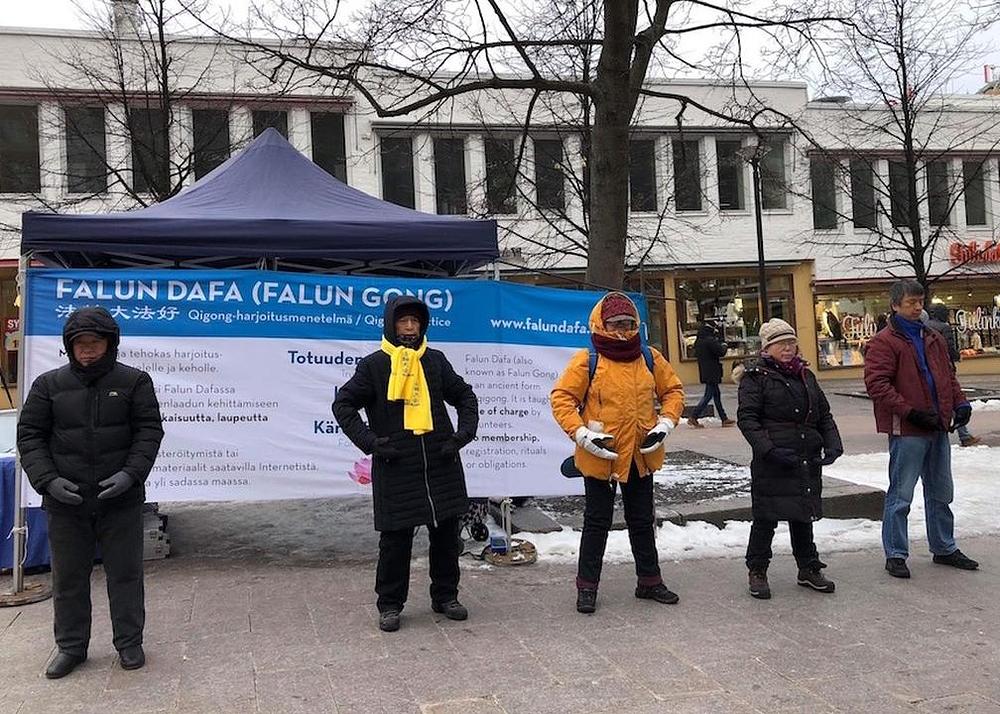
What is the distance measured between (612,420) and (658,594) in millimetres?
1133

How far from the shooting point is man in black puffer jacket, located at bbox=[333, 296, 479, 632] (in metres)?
4.63

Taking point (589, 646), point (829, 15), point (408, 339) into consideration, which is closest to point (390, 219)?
point (408, 339)

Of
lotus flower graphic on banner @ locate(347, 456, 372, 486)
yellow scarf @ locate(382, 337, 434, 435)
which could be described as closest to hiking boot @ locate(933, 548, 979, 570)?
yellow scarf @ locate(382, 337, 434, 435)

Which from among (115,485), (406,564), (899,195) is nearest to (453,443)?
(406,564)

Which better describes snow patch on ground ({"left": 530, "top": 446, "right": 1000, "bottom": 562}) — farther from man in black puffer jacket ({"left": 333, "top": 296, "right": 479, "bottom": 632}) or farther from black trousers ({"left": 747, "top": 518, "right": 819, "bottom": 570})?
man in black puffer jacket ({"left": 333, "top": 296, "right": 479, "bottom": 632})

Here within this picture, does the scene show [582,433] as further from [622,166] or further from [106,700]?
[622,166]

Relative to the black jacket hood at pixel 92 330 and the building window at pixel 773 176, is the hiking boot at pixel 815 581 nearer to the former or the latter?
the black jacket hood at pixel 92 330

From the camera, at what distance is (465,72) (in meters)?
9.18

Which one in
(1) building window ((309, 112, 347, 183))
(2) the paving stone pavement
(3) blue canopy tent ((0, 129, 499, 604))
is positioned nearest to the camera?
(2) the paving stone pavement

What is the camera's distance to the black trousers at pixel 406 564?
472cm

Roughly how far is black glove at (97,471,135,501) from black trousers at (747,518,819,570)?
11.8ft

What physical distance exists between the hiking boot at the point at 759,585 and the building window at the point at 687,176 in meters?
9.07

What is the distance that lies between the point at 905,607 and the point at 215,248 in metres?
5.01

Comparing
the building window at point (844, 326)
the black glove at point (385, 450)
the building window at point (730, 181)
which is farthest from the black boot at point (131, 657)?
the building window at point (844, 326)
